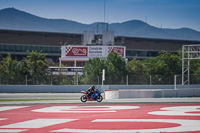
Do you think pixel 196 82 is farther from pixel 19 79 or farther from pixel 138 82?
pixel 19 79

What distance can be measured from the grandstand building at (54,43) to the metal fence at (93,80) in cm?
3290

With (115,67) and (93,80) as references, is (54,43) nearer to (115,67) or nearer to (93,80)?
(115,67)

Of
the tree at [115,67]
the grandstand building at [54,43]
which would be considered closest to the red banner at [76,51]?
the grandstand building at [54,43]

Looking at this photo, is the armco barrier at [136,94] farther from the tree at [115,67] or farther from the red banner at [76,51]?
the red banner at [76,51]

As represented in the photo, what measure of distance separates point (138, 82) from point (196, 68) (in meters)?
29.6

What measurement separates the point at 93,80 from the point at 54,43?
1930 inches

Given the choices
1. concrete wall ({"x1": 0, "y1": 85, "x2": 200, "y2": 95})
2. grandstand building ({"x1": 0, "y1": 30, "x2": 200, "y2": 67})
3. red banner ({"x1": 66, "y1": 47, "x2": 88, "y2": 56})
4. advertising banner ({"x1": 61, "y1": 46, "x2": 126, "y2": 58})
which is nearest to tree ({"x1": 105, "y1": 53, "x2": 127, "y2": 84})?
concrete wall ({"x1": 0, "y1": 85, "x2": 200, "y2": 95})

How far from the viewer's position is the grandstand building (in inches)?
3484

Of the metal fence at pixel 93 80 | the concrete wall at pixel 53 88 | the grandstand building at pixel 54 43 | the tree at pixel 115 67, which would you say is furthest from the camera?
the grandstand building at pixel 54 43

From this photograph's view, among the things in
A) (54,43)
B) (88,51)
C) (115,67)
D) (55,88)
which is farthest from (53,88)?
(54,43)

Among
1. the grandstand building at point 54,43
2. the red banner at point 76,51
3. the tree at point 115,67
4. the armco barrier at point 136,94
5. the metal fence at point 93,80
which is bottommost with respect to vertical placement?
the armco barrier at point 136,94

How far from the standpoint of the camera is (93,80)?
46.6 meters

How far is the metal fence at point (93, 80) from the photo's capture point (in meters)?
44.2

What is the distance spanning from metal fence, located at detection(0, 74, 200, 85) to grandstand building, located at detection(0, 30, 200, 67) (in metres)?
32.9
